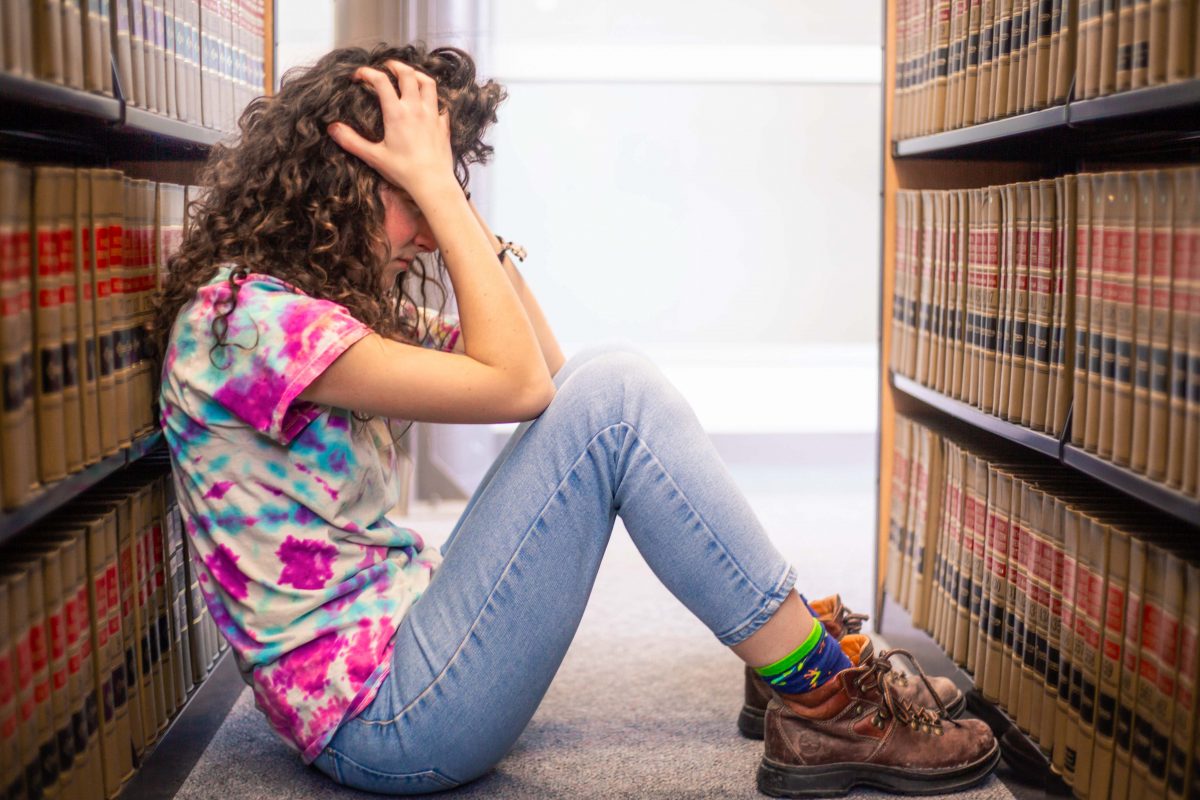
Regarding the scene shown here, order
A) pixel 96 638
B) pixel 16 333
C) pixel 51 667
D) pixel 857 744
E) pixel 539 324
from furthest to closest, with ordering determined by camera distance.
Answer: pixel 539 324
pixel 857 744
pixel 96 638
pixel 51 667
pixel 16 333

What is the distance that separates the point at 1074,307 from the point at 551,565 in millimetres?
639

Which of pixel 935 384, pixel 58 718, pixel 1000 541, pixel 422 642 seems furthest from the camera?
pixel 935 384

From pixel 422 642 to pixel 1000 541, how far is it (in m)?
0.75

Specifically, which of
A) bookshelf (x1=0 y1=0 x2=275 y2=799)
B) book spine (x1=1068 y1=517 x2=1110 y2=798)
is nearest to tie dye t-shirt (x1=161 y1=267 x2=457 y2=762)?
bookshelf (x1=0 y1=0 x2=275 y2=799)

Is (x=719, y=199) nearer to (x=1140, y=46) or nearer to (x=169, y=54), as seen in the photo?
(x=169, y=54)

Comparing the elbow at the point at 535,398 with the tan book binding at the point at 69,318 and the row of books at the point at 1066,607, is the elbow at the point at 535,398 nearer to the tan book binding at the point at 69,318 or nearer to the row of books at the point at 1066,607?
the tan book binding at the point at 69,318

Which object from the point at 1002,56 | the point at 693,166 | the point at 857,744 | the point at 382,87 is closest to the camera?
the point at 382,87

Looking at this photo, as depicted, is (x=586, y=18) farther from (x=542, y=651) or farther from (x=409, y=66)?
(x=542, y=651)

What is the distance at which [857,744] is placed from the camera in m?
1.40

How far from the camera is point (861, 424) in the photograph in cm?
367

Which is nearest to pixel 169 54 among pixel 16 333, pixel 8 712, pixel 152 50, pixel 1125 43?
pixel 152 50

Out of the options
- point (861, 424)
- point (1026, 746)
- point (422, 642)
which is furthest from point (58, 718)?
point (861, 424)

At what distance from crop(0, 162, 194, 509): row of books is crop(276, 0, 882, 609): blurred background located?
7.54 feet

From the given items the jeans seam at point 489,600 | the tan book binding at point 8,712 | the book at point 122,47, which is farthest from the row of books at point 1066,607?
the book at point 122,47
